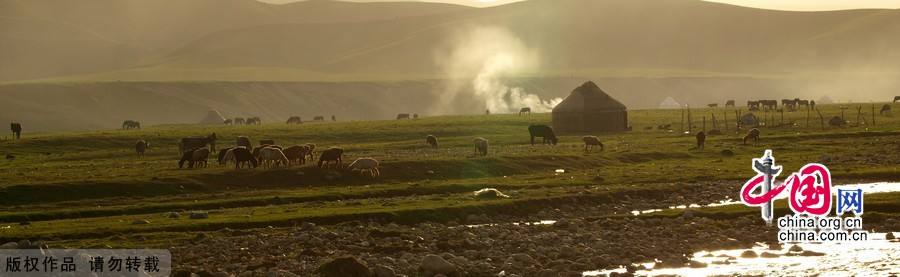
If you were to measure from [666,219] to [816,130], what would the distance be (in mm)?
42693

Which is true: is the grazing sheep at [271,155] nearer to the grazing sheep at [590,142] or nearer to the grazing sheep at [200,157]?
the grazing sheep at [200,157]

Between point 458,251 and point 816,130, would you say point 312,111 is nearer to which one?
point 816,130

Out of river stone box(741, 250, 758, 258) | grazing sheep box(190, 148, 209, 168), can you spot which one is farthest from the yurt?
river stone box(741, 250, 758, 258)

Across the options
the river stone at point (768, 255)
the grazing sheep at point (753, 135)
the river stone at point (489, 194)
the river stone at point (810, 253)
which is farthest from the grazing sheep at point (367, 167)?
the grazing sheep at point (753, 135)

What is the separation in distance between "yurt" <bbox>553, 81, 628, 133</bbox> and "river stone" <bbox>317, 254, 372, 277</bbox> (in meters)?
59.2

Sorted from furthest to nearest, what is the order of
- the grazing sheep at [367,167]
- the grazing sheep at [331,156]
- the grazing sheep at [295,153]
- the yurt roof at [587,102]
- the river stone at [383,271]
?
the yurt roof at [587,102]
the grazing sheep at [295,153]
the grazing sheep at [331,156]
the grazing sheep at [367,167]
the river stone at [383,271]

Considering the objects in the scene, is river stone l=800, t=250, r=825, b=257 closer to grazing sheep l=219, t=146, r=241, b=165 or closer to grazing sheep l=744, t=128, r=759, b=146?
grazing sheep l=219, t=146, r=241, b=165

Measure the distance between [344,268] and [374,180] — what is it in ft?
68.6

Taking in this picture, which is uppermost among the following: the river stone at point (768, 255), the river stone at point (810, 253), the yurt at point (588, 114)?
the yurt at point (588, 114)

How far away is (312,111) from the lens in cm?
18375

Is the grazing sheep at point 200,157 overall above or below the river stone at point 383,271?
above

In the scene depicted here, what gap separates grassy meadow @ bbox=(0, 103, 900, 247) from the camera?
109 feet

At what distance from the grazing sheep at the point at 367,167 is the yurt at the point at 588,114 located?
38491 millimetres

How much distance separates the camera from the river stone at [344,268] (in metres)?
23.2
